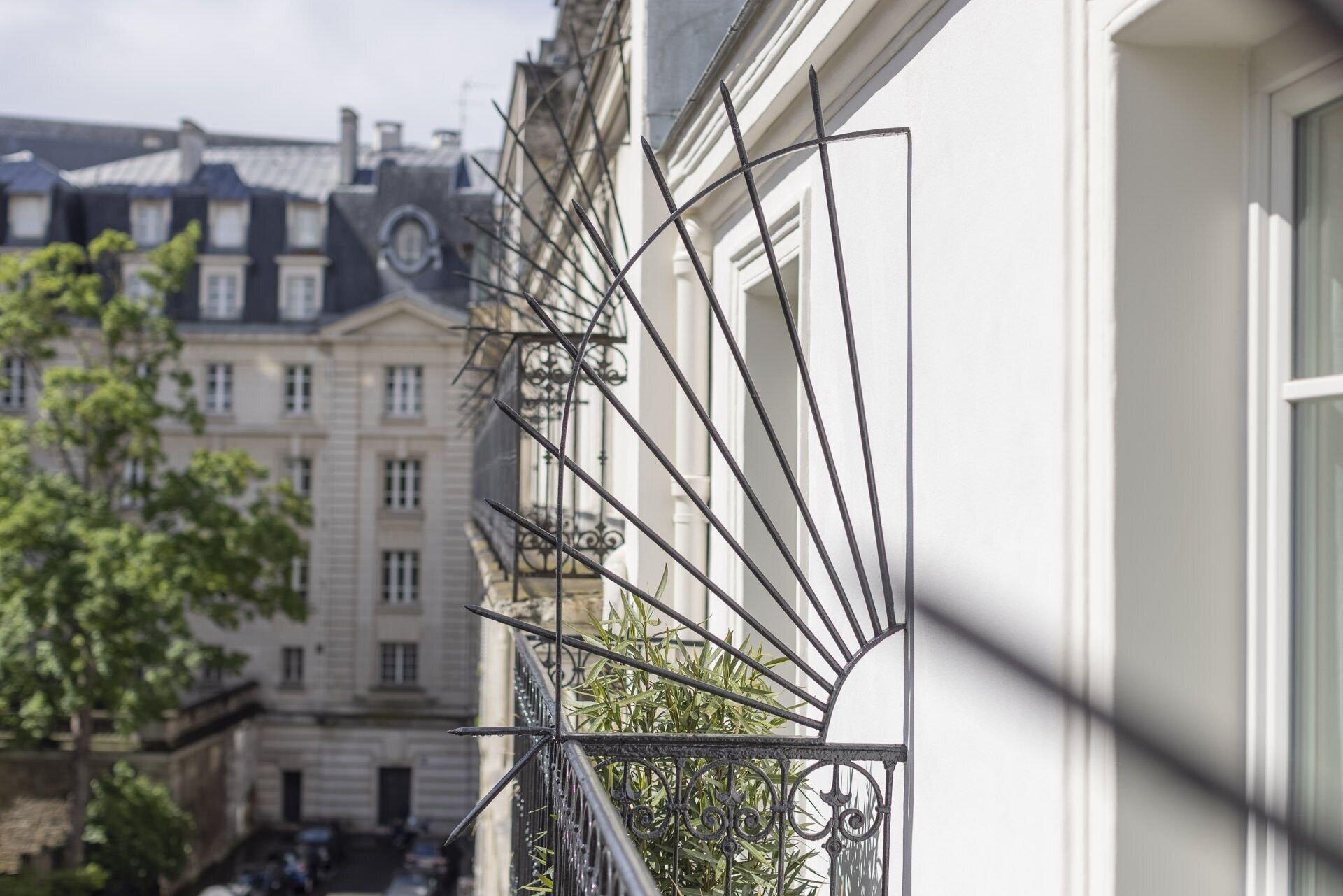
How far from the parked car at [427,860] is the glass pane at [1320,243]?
28338 millimetres

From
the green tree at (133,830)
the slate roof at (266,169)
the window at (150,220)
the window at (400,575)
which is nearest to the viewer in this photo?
the green tree at (133,830)

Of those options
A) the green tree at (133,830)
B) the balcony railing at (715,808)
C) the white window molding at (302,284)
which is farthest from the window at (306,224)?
the balcony railing at (715,808)

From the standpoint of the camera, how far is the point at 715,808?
274 centimetres

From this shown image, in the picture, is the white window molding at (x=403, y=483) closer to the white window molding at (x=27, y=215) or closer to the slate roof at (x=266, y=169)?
the slate roof at (x=266, y=169)

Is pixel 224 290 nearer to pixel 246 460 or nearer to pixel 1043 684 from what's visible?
pixel 246 460

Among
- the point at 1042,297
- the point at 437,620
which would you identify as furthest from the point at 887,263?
the point at 437,620

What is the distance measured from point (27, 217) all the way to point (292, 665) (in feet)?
45.3

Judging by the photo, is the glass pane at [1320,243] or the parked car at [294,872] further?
the parked car at [294,872]

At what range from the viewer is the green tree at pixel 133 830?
74.6 ft

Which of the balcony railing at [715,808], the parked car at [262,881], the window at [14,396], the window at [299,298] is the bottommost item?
the parked car at [262,881]

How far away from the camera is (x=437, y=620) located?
3438cm

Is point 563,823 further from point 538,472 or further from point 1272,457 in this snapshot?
point 538,472

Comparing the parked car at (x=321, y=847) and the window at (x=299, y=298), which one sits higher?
the window at (x=299, y=298)

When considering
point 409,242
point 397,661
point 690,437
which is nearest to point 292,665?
point 397,661
